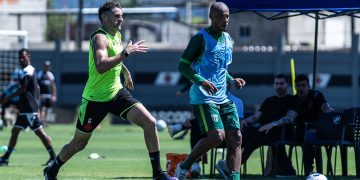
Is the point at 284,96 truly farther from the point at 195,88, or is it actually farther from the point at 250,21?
the point at 250,21

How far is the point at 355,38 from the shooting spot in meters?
32.3

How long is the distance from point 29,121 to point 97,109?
5.48 meters

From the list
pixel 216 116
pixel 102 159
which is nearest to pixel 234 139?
pixel 216 116

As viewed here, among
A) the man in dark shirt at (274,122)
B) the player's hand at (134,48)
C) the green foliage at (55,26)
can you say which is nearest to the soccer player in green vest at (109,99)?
the player's hand at (134,48)

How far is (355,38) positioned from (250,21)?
30714 mm

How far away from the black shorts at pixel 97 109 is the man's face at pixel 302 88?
3586 mm

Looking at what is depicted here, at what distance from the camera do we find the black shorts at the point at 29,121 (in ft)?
57.4

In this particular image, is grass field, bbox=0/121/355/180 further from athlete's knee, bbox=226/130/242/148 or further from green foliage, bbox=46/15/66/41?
green foliage, bbox=46/15/66/41

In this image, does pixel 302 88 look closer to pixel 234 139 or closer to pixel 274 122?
pixel 274 122

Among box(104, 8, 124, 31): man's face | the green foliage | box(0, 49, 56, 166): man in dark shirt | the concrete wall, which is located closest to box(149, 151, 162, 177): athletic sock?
box(104, 8, 124, 31): man's face

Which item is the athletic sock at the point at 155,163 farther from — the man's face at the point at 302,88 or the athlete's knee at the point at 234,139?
the man's face at the point at 302,88

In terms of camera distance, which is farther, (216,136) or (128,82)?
(128,82)

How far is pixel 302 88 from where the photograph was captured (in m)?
15.2

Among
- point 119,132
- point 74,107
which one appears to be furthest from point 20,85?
point 74,107
